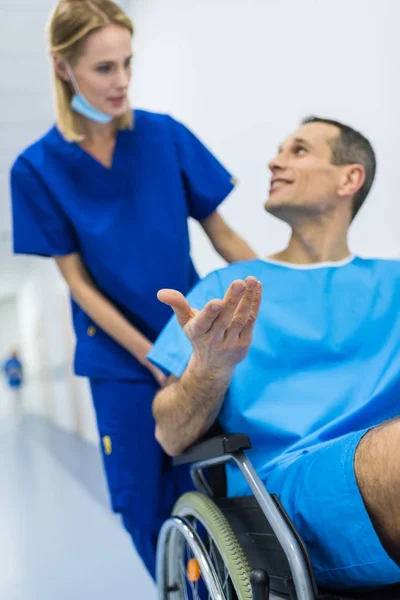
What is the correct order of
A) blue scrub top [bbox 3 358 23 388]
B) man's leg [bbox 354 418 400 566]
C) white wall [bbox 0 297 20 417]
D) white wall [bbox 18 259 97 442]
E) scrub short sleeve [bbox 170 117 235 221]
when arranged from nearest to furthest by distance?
man's leg [bbox 354 418 400 566]
scrub short sleeve [bbox 170 117 235 221]
white wall [bbox 18 259 97 442]
blue scrub top [bbox 3 358 23 388]
white wall [bbox 0 297 20 417]

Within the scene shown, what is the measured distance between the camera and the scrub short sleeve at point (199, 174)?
1580 mm

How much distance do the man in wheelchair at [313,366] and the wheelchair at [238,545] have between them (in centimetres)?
5

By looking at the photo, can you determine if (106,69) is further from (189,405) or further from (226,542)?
(226,542)

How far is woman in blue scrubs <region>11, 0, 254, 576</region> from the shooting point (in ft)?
4.81

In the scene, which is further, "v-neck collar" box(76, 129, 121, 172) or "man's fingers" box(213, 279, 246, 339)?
"v-neck collar" box(76, 129, 121, 172)

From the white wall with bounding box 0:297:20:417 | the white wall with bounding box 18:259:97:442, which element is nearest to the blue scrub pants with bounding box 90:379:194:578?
the white wall with bounding box 18:259:97:442

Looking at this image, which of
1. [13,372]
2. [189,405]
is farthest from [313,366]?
[13,372]

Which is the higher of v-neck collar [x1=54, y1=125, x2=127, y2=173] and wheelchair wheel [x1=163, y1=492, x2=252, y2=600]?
v-neck collar [x1=54, y1=125, x2=127, y2=173]

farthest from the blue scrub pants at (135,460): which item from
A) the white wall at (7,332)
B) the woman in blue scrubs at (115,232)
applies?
the white wall at (7,332)

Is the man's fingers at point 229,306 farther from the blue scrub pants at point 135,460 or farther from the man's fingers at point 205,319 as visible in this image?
the blue scrub pants at point 135,460

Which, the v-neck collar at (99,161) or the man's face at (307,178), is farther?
the v-neck collar at (99,161)

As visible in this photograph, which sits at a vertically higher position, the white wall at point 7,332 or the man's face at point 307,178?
the man's face at point 307,178

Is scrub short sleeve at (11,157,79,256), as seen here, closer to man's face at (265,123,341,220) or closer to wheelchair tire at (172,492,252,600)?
man's face at (265,123,341,220)

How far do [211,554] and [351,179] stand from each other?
0.79 m
